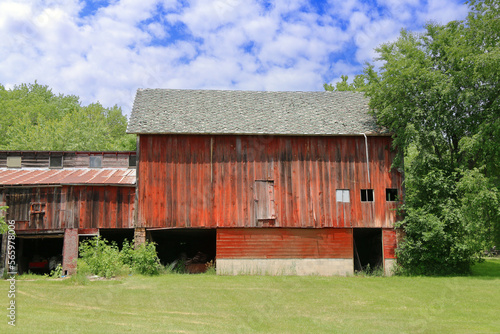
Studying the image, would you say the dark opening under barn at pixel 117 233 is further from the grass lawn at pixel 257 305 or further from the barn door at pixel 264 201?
the barn door at pixel 264 201

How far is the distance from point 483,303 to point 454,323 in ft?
12.6

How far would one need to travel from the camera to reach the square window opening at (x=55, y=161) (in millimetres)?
28125

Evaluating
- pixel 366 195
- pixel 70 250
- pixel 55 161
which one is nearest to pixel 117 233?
pixel 70 250

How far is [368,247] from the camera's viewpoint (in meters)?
29.2

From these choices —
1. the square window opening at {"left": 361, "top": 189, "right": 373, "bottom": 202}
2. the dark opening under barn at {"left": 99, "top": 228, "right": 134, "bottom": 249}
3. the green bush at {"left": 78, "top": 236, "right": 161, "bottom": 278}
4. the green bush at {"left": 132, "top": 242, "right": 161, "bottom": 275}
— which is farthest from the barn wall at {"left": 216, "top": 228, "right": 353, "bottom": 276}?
the dark opening under barn at {"left": 99, "top": 228, "right": 134, "bottom": 249}

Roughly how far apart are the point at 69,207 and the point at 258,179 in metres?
9.68

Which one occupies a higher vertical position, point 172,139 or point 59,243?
point 172,139

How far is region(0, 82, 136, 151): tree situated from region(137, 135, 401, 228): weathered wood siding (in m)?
20.8

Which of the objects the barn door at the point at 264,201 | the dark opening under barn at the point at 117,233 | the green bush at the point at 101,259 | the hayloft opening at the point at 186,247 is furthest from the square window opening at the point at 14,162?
the barn door at the point at 264,201

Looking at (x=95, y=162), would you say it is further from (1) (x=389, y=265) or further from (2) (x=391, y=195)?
(1) (x=389, y=265)

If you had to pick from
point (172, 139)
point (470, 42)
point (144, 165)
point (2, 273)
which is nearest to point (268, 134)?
point (172, 139)

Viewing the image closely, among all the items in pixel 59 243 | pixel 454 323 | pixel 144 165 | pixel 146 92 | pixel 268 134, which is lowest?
pixel 454 323

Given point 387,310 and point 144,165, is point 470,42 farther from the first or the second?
point 144,165

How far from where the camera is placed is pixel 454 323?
45.9 ft
